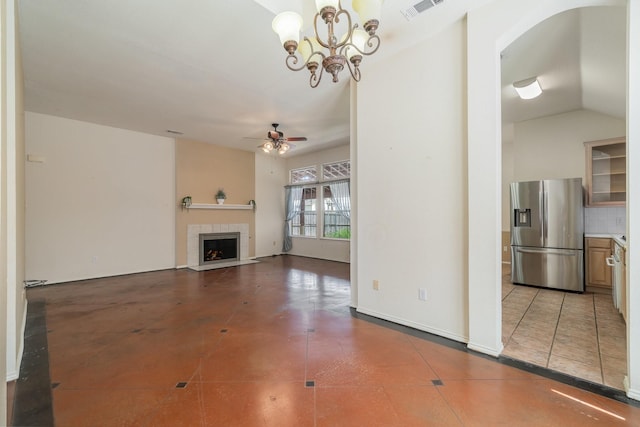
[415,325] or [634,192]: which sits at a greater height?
[634,192]

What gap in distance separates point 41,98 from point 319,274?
5674 mm

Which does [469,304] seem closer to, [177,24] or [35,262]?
[177,24]

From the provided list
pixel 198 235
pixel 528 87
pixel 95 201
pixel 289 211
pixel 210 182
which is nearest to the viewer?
pixel 528 87

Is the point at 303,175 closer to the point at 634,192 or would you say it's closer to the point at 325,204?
the point at 325,204

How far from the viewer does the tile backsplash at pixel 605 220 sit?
14.9ft

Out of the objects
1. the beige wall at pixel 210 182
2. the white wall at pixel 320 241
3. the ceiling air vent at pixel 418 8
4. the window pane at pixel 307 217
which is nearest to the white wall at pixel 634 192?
the ceiling air vent at pixel 418 8

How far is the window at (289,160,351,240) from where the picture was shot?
24.6 feet

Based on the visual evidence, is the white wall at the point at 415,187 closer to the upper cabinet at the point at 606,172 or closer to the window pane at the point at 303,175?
the upper cabinet at the point at 606,172

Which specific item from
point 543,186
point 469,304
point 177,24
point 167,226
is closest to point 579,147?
point 543,186

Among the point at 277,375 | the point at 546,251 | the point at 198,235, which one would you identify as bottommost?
the point at 277,375

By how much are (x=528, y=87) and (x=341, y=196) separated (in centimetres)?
457

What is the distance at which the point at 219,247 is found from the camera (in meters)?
7.48

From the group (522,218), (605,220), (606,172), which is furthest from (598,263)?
(606,172)

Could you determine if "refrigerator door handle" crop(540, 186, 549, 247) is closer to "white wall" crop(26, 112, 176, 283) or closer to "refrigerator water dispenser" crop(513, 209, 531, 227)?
"refrigerator water dispenser" crop(513, 209, 531, 227)
